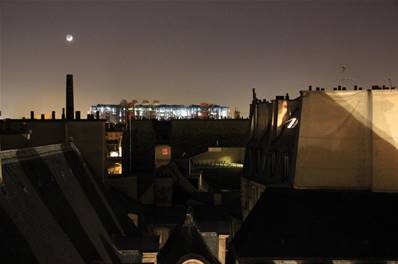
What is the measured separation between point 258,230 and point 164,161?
37545 millimetres

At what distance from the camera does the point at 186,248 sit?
1969 centimetres

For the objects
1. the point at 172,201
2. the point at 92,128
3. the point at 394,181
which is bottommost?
the point at 172,201

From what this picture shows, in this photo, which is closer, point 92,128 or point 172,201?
point 92,128

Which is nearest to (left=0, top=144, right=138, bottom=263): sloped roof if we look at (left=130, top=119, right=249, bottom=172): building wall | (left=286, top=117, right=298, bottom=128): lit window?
(left=286, top=117, right=298, bottom=128): lit window

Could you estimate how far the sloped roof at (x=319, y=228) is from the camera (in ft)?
67.6

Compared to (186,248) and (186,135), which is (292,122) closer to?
(186,248)

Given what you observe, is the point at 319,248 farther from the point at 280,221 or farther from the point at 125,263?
the point at 125,263

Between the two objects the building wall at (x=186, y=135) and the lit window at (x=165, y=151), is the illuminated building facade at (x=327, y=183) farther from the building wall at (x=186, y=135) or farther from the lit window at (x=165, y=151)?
the building wall at (x=186, y=135)

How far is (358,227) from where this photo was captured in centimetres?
2170

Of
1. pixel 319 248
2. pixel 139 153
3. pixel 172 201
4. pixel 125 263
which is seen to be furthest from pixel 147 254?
pixel 139 153

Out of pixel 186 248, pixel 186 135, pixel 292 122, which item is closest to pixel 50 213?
pixel 186 248

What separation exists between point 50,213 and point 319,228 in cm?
1094

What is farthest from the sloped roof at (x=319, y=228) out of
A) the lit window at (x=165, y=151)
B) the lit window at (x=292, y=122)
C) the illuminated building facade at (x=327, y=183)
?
the lit window at (x=165, y=151)

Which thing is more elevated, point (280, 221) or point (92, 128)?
point (92, 128)
